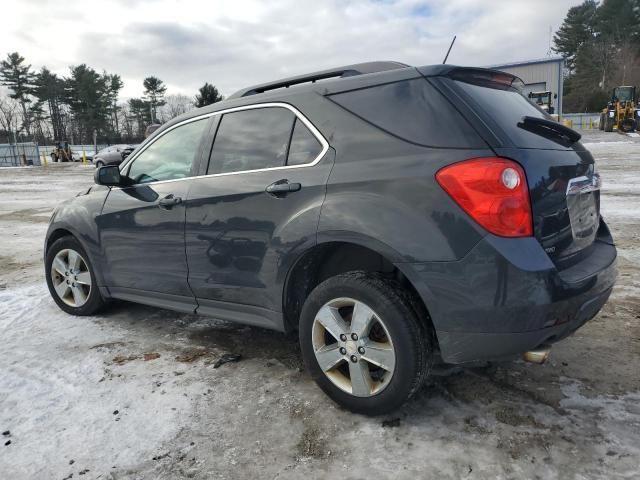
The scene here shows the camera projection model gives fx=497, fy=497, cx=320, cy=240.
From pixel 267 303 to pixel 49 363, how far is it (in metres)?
1.68

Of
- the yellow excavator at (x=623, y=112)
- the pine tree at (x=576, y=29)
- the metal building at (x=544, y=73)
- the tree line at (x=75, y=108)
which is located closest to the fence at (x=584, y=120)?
the metal building at (x=544, y=73)

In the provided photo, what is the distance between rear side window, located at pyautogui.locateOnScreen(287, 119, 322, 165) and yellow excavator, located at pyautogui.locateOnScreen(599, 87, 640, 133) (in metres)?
37.2

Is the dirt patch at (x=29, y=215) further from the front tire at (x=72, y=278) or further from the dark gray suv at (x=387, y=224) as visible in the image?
the dark gray suv at (x=387, y=224)

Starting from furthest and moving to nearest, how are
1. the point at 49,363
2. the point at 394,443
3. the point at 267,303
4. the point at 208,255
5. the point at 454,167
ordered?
the point at 49,363 → the point at 208,255 → the point at 267,303 → the point at 394,443 → the point at 454,167

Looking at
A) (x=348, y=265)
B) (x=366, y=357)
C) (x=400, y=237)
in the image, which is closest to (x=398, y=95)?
(x=400, y=237)

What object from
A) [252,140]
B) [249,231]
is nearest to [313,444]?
[249,231]

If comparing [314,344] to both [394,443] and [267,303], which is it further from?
[394,443]

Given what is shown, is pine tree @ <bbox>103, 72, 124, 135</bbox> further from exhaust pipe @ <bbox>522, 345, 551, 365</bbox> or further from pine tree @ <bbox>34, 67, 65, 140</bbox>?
exhaust pipe @ <bbox>522, 345, 551, 365</bbox>

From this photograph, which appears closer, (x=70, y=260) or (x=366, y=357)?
Answer: (x=366, y=357)

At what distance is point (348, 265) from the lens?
282 centimetres

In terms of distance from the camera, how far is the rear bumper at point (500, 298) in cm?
210

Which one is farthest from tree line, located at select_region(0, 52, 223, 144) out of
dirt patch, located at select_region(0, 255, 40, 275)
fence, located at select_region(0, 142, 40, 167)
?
dirt patch, located at select_region(0, 255, 40, 275)

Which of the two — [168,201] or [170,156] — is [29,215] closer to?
[170,156]

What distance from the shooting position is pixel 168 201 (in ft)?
11.2
